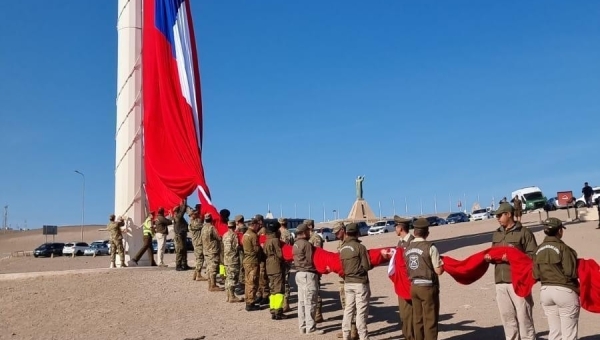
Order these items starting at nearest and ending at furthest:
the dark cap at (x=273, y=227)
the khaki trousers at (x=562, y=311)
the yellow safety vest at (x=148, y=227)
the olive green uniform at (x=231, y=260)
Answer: the khaki trousers at (x=562, y=311), the dark cap at (x=273, y=227), the olive green uniform at (x=231, y=260), the yellow safety vest at (x=148, y=227)

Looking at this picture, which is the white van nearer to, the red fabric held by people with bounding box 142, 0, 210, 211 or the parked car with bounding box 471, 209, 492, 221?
the parked car with bounding box 471, 209, 492, 221

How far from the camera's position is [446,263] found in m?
8.84

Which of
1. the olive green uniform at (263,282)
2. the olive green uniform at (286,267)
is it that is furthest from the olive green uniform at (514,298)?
the olive green uniform at (263,282)

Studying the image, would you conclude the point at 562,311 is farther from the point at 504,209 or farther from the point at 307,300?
the point at 307,300

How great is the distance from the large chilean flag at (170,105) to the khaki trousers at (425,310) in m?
11.2

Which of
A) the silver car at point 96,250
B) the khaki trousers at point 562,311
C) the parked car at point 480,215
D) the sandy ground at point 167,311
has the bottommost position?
the sandy ground at point 167,311

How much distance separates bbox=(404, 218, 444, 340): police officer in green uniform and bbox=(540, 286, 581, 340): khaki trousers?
52.7 inches

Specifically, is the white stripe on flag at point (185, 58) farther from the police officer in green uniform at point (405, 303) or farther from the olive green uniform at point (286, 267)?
the police officer in green uniform at point (405, 303)

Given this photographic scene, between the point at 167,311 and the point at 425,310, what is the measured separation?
6888 mm

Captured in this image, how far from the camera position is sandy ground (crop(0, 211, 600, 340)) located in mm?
11102

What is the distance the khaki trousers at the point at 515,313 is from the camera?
310 inches

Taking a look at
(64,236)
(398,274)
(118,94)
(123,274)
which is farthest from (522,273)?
(64,236)

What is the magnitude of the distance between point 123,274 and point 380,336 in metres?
8.00

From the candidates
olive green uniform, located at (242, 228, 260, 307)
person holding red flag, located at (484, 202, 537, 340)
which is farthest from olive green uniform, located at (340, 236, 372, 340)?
olive green uniform, located at (242, 228, 260, 307)
